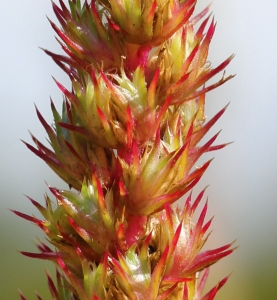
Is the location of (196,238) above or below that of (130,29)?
below

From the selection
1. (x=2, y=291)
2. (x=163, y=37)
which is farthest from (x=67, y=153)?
(x=2, y=291)

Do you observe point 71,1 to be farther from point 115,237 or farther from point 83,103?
point 115,237

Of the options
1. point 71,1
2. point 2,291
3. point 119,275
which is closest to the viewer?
Answer: point 119,275

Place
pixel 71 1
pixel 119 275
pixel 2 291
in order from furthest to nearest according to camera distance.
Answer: pixel 2 291
pixel 71 1
pixel 119 275

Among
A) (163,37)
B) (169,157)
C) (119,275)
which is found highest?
(163,37)

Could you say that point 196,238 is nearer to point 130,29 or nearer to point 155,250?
point 155,250

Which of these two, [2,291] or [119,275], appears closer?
[119,275]
